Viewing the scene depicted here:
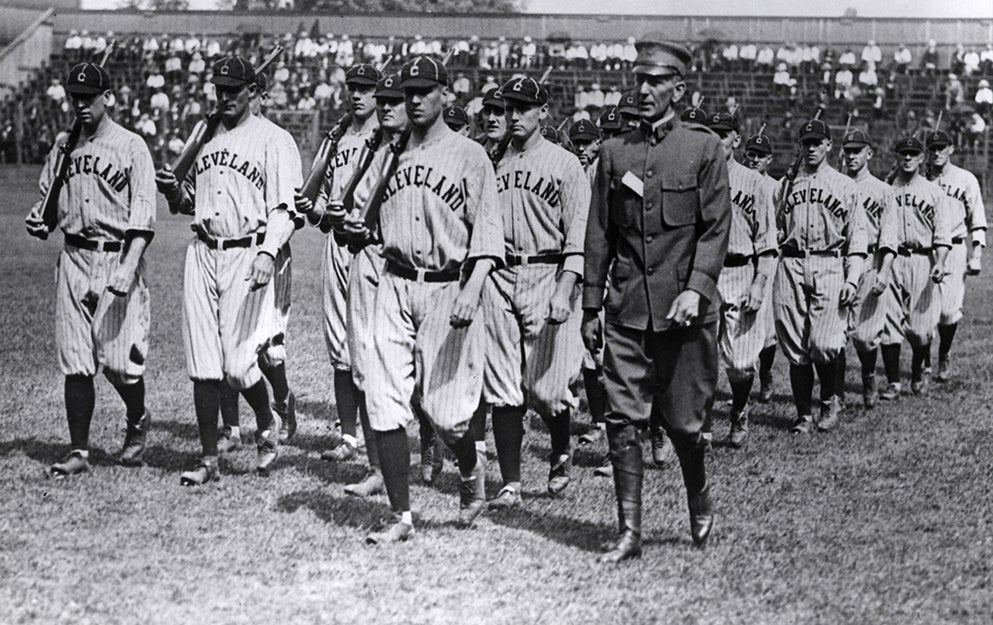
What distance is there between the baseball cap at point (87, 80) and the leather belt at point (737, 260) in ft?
15.0

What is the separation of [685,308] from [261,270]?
264 cm

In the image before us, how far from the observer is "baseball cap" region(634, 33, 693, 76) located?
6.16 meters

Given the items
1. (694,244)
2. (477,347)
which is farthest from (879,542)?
(477,347)

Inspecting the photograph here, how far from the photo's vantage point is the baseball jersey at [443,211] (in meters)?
6.51

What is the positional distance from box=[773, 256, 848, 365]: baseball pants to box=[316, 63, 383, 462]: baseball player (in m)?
3.61

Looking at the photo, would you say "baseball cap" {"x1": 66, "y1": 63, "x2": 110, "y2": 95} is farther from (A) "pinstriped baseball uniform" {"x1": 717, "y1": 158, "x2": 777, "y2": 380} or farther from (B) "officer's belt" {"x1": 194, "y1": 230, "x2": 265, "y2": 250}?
(A) "pinstriped baseball uniform" {"x1": 717, "y1": 158, "x2": 777, "y2": 380}

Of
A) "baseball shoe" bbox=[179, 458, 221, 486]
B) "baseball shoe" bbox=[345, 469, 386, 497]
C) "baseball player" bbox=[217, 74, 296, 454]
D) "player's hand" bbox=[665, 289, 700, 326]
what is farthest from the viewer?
"baseball player" bbox=[217, 74, 296, 454]

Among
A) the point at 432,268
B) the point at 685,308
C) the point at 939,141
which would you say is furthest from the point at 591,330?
the point at 939,141

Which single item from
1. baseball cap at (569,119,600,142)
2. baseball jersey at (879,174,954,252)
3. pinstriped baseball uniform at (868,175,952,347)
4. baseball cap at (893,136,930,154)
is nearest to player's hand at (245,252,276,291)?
baseball cap at (569,119,600,142)

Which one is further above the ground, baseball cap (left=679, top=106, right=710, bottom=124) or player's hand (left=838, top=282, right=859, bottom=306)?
baseball cap (left=679, top=106, right=710, bottom=124)

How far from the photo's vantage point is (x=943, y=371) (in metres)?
13.0

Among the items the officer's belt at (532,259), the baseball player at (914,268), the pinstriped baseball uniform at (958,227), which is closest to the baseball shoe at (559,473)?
the officer's belt at (532,259)

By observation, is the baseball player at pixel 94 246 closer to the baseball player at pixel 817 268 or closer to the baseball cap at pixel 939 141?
the baseball player at pixel 817 268

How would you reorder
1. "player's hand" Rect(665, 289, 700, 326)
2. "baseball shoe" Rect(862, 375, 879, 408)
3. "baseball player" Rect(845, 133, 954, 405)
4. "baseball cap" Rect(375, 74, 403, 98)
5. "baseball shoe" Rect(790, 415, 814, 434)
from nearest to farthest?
"player's hand" Rect(665, 289, 700, 326)
"baseball cap" Rect(375, 74, 403, 98)
"baseball shoe" Rect(790, 415, 814, 434)
"baseball shoe" Rect(862, 375, 879, 408)
"baseball player" Rect(845, 133, 954, 405)
